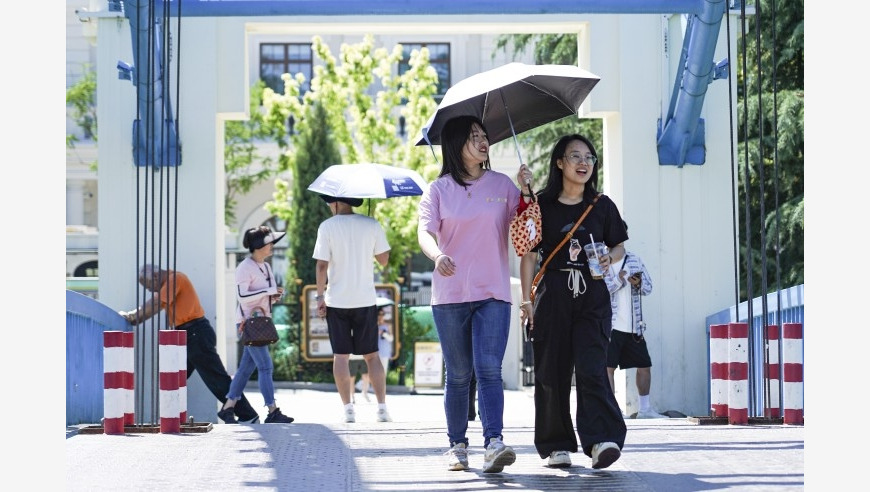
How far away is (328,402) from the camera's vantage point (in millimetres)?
21109

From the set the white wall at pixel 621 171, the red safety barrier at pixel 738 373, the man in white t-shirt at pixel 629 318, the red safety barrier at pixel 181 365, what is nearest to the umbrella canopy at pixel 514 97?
the red safety barrier at pixel 738 373

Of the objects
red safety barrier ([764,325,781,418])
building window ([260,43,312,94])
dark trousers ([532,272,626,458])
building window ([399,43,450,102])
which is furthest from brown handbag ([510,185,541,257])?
building window ([260,43,312,94])

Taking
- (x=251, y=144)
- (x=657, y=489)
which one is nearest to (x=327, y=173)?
(x=657, y=489)

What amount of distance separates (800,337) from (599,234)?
3.03 m

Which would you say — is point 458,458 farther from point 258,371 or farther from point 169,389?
point 258,371

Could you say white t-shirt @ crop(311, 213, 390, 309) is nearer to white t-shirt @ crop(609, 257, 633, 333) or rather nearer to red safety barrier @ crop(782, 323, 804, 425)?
white t-shirt @ crop(609, 257, 633, 333)

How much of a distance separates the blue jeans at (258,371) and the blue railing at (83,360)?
46.9 inches

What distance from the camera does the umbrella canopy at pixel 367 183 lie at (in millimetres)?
11445

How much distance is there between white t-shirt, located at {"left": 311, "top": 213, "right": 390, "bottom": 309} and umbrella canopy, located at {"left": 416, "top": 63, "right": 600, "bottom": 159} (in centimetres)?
275

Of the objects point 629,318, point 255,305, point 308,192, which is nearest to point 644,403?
point 629,318

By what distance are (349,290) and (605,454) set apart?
14.3 feet

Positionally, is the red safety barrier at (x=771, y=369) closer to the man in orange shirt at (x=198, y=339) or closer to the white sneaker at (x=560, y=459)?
the white sneaker at (x=560, y=459)

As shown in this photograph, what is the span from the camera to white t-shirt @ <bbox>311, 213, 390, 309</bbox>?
441 inches

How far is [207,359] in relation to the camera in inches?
494
